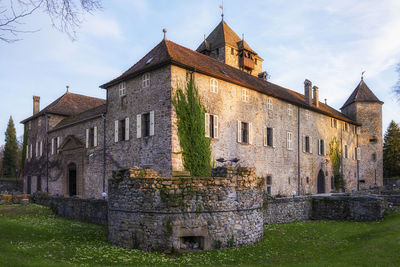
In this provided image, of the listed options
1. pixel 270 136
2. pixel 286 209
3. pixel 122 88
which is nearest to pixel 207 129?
pixel 122 88

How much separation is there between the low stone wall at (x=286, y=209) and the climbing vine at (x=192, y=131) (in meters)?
4.56

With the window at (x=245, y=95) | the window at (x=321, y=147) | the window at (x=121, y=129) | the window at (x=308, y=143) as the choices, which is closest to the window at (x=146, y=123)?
the window at (x=121, y=129)

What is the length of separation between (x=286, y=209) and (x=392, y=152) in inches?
1553

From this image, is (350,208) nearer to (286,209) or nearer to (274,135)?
(286,209)

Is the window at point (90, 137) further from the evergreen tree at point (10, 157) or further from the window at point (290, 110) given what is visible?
the evergreen tree at point (10, 157)

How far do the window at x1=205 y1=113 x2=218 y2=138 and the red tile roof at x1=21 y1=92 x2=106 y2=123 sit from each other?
17.2 meters

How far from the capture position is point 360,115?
39719 mm

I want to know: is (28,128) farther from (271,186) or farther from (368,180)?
(368,180)

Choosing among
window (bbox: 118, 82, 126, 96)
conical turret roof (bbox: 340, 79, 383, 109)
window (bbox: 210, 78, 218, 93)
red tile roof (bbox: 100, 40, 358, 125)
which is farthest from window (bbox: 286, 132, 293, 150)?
conical turret roof (bbox: 340, 79, 383, 109)

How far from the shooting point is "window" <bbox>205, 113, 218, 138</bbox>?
66.3 feet

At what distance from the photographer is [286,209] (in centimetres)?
1673

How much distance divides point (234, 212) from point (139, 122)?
34.4 feet

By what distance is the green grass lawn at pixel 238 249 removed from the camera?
29.8ft

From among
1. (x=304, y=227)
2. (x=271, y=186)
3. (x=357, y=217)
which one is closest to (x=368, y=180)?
(x=271, y=186)
